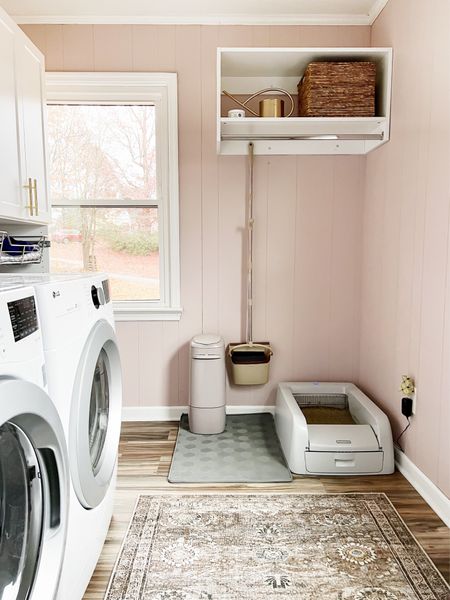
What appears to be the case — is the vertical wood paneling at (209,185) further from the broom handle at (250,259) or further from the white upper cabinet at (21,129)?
the white upper cabinet at (21,129)

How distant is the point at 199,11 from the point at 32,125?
1238 millimetres

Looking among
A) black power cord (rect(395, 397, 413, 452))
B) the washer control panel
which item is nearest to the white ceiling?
black power cord (rect(395, 397, 413, 452))

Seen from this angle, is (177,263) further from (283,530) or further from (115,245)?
(283,530)

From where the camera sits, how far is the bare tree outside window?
279cm

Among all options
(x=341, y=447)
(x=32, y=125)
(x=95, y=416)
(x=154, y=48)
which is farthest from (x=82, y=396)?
(x=154, y=48)

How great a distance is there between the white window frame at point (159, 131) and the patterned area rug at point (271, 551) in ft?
4.08

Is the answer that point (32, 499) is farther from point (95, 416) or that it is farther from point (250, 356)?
point (250, 356)

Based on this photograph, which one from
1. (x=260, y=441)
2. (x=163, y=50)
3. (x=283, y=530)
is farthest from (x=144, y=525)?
(x=163, y=50)

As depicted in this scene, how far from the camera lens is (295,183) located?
2828 mm

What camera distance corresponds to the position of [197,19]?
8.77ft

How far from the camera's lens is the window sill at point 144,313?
113 inches

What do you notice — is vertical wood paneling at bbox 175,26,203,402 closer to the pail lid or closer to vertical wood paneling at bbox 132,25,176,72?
vertical wood paneling at bbox 132,25,176,72

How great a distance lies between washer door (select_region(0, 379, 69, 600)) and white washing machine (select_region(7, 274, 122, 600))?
0.13m

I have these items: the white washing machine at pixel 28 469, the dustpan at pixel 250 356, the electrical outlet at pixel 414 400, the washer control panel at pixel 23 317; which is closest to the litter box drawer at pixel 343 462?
the electrical outlet at pixel 414 400
